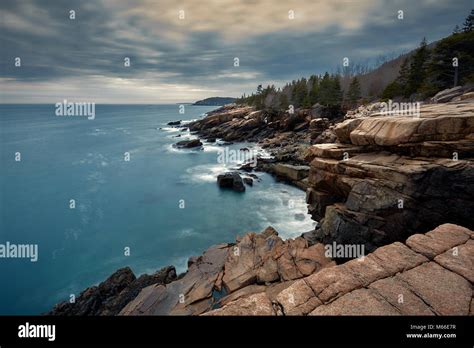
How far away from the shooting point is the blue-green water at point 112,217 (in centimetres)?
2298

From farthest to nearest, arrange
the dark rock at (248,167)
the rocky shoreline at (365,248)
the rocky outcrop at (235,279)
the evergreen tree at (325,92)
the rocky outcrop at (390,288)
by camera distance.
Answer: the evergreen tree at (325,92), the dark rock at (248,167), the rocky outcrop at (235,279), the rocky shoreline at (365,248), the rocky outcrop at (390,288)

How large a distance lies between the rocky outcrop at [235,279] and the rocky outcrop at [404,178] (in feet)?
8.78

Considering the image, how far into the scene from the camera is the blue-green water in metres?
23.0

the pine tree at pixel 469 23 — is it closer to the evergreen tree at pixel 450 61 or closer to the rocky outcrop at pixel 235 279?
the evergreen tree at pixel 450 61

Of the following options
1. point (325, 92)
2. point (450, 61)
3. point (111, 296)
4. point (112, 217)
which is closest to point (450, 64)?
point (450, 61)

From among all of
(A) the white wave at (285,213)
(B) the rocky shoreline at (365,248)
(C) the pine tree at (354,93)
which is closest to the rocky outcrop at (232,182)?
(A) the white wave at (285,213)

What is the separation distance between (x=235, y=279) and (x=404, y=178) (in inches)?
436

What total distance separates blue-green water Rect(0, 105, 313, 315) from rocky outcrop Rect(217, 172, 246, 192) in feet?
4.82

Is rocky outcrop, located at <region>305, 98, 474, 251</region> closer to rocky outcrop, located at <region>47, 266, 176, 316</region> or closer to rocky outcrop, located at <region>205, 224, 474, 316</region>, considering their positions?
rocky outcrop, located at <region>205, 224, 474, 316</region>

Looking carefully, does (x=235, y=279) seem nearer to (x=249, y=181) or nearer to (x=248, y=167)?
(x=249, y=181)

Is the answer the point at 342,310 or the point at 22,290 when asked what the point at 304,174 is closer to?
the point at 342,310

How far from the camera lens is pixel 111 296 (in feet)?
55.1

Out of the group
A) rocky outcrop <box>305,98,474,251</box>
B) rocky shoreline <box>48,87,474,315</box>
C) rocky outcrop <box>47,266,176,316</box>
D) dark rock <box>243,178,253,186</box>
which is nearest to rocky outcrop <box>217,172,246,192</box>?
dark rock <box>243,178,253,186</box>

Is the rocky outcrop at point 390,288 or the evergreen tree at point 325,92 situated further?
the evergreen tree at point 325,92
